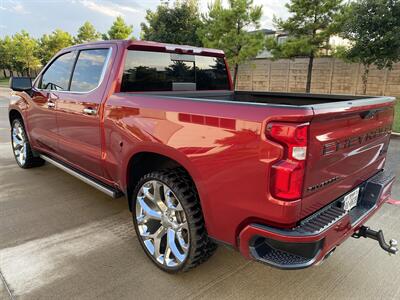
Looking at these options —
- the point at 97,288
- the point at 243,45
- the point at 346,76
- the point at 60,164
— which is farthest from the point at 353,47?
the point at 97,288

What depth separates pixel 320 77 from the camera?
60.8 ft

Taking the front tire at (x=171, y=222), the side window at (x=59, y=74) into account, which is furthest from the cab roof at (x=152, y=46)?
the front tire at (x=171, y=222)

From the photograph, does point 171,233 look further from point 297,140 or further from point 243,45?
point 243,45

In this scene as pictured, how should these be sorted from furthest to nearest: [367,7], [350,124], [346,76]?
[346,76]
[367,7]
[350,124]

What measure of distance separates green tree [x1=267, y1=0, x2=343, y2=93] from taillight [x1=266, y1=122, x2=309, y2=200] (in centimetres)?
1596

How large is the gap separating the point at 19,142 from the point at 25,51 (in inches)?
1559

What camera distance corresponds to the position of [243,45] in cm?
1794

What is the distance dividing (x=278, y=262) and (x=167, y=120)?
120 cm

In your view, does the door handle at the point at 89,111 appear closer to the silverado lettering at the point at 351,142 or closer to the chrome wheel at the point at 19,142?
the silverado lettering at the point at 351,142

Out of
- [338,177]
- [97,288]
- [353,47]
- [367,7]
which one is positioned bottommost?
[97,288]

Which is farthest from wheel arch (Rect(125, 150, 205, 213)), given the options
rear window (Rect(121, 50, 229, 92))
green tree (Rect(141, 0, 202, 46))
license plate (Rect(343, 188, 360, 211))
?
green tree (Rect(141, 0, 202, 46))

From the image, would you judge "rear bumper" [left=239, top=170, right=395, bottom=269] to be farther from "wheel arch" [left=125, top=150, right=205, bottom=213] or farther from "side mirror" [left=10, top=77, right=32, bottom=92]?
"side mirror" [left=10, top=77, right=32, bottom=92]

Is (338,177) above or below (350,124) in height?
below

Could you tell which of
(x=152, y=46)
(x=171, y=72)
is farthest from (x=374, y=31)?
(x=152, y=46)
